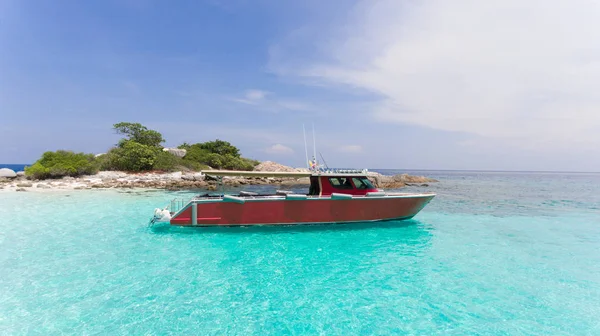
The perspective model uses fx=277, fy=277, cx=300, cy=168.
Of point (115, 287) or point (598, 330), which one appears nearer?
point (598, 330)

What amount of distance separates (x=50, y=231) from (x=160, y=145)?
129 ft

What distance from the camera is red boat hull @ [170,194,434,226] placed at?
12.2 metres

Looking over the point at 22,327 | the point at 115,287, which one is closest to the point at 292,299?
the point at 115,287

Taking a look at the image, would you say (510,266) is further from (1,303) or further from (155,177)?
(155,177)

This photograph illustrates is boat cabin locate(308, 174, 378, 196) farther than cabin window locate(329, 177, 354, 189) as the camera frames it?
No

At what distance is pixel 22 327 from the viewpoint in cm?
523

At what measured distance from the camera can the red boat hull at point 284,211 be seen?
1222cm

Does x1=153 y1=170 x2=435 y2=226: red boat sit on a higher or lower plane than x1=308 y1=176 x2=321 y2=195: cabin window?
lower

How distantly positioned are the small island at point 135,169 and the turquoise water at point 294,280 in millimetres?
15432

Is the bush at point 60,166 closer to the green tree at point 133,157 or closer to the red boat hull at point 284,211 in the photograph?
the green tree at point 133,157

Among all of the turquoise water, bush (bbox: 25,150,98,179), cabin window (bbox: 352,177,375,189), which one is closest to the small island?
bush (bbox: 25,150,98,179)

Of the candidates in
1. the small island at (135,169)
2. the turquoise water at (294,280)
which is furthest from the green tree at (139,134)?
the turquoise water at (294,280)

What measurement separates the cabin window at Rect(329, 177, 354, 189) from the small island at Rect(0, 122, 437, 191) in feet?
40.5

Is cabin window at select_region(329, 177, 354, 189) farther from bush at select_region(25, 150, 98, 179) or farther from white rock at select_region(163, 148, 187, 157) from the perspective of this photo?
white rock at select_region(163, 148, 187, 157)
